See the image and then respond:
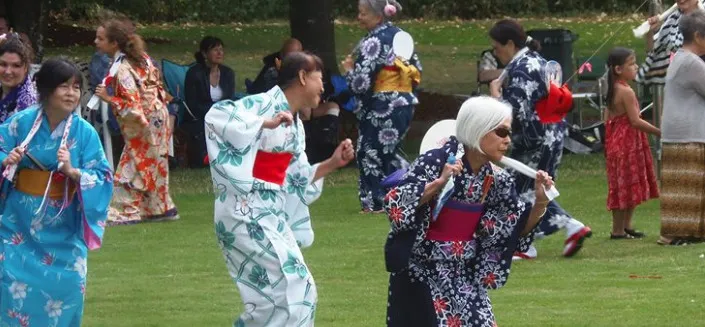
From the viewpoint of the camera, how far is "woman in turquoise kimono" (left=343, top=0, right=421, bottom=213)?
522 inches

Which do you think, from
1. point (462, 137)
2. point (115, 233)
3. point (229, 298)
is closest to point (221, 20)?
point (115, 233)

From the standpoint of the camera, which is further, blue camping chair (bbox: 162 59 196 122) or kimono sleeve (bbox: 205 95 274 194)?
blue camping chair (bbox: 162 59 196 122)

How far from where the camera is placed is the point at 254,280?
691cm

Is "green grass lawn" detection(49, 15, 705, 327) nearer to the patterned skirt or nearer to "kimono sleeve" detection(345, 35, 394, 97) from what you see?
the patterned skirt

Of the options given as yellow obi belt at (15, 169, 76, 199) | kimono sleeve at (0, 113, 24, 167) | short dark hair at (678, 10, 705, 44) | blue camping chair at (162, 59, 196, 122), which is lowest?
blue camping chair at (162, 59, 196, 122)

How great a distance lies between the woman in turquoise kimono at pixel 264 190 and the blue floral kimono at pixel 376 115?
6.13 metres

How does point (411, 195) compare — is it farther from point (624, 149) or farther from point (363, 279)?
point (624, 149)

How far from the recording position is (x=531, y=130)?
34.2 ft

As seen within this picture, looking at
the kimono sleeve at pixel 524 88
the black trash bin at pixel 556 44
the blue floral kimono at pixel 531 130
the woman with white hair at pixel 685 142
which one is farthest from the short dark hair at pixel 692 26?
the black trash bin at pixel 556 44

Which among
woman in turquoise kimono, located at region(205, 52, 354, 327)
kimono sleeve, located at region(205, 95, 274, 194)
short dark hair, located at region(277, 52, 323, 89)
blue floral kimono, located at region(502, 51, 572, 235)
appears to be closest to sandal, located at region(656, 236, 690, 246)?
blue floral kimono, located at region(502, 51, 572, 235)

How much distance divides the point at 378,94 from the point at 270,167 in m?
6.53

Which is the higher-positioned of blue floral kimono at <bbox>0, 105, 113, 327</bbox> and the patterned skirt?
blue floral kimono at <bbox>0, 105, 113, 327</bbox>

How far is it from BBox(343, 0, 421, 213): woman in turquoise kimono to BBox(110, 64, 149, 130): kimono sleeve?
1810mm

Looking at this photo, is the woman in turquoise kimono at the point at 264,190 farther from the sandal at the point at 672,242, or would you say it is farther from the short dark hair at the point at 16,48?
the sandal at the point at 672,242
